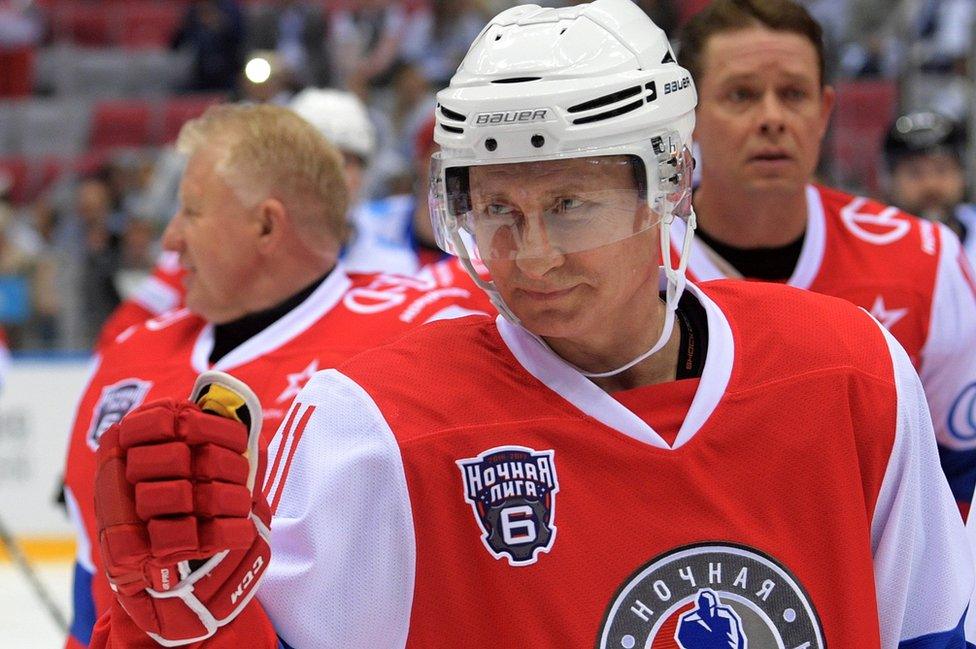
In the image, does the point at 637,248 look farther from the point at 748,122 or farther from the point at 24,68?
the point at 24,68

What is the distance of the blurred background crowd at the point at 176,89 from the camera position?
5.98 m

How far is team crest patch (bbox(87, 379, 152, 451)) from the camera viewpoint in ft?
7.16

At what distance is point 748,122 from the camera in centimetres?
224

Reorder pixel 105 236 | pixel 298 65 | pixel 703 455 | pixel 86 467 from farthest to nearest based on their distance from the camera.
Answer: pixel 298 65 < pixel 105 236 < pixel 86 467 < pixel 703 455

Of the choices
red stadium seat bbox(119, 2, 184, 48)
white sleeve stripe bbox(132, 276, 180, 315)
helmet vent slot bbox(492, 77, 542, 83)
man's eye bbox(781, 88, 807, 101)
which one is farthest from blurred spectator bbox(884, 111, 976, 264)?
red stadium seat bbox(119, 2, 184, 48)

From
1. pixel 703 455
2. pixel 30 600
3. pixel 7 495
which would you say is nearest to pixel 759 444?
pixel 703 455

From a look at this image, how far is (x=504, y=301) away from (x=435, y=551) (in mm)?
248

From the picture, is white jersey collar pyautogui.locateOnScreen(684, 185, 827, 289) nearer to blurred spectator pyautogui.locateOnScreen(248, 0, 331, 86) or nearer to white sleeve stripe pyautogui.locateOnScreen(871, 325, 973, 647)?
white sleeve stripe pyautogui.locateOnScreen(871, 325, 973, 647)

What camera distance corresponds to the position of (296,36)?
857cm

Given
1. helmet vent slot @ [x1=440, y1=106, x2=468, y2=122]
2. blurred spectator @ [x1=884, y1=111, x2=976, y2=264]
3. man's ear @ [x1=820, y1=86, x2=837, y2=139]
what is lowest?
blurred spectator @ [x1=884, y1=111, x2=976, y2=264]

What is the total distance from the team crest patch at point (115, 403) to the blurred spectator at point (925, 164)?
101 inches

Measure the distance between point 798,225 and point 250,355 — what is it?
865 millimetres

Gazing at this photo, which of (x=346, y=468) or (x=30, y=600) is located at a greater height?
(x=346, y=468)

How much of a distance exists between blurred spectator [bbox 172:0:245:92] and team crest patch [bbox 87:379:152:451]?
255 inches
